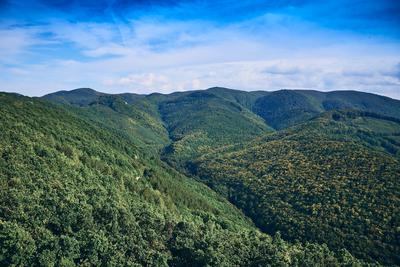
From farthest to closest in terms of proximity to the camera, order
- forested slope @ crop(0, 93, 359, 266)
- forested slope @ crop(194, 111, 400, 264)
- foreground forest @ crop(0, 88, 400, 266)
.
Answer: forested slope @ crop(194, 111, 400, 264), foreground forest @ crop(0, 88, 400, 266), forested slope @ crop(0, 93, 359, 266)

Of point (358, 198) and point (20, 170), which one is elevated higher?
point (20, 170)

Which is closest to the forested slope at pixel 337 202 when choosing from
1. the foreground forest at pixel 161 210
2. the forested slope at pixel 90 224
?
the foreground forest at pixel 161 210

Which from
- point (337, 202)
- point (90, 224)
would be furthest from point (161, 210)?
point (337, 202)

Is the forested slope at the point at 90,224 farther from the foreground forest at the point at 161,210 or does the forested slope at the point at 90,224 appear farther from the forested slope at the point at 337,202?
the forested slope at the point at 337,202

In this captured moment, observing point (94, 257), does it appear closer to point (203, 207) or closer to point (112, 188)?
point (112, 188)

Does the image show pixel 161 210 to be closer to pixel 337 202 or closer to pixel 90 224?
pixel 90 224

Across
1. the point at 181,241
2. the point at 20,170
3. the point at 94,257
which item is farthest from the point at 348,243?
the point at 20,170

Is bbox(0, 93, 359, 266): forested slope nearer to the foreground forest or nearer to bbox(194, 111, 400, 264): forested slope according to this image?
the foreground forest

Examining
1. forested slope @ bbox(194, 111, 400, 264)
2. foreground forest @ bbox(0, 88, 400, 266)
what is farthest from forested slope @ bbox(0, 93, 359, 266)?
forested slope @ bbox(194, 111, 400, 264)
